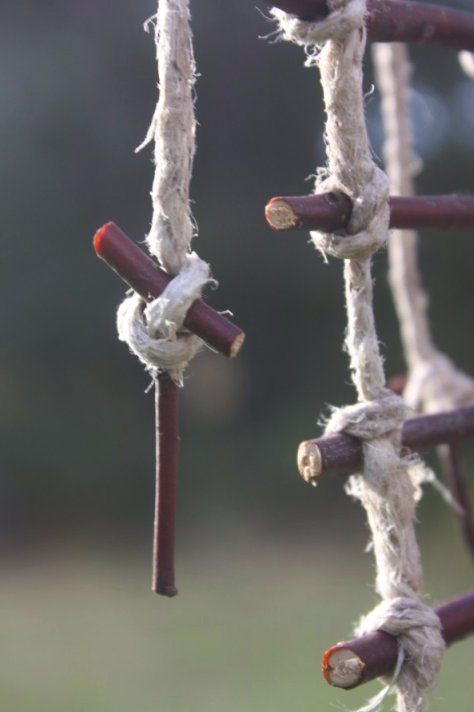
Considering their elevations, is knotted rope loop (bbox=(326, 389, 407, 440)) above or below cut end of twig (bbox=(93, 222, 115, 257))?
below

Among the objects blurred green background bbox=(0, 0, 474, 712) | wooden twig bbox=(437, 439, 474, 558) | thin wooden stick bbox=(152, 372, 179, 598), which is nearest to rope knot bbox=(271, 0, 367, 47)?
thin wooden stick bbox=(152, 372, 179, 598)

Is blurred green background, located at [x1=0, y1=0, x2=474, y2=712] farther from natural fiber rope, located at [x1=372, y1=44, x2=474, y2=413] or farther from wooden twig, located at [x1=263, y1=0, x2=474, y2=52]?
wooden twig, located at [x1=263, y1=0, x2=474, y2=52]

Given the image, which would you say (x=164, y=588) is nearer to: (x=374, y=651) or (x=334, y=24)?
(x=374, y=651)

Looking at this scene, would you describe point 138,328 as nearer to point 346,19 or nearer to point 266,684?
point 346,19

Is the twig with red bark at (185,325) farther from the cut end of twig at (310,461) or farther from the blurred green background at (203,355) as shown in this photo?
the blurred green background at (203,355)

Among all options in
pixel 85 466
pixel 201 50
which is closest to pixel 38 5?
pixel 201 50

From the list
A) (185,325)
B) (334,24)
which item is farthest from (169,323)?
(334,24)
